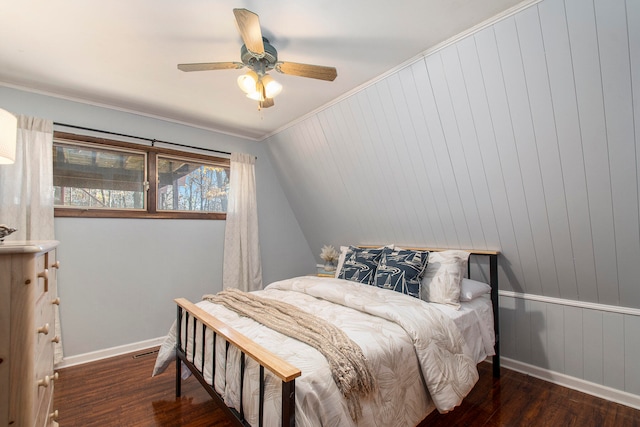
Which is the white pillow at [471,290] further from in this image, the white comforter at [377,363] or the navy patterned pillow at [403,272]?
the white comforter at [377,363]

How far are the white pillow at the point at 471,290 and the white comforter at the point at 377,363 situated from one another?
50cm

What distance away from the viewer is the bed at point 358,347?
4.06ft

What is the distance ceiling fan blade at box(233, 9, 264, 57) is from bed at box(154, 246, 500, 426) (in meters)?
1.50

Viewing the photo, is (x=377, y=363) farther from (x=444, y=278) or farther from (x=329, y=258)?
(x=329, y=258)

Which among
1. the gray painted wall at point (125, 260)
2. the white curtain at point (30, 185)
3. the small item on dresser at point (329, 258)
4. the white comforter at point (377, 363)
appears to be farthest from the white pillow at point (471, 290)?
the white curtain at point (30, 185)

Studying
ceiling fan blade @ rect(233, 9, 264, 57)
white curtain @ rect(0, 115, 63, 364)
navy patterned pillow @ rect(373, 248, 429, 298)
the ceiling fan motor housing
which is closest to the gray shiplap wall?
navy patterned pillow @ rect(373, 248, 429, 298)

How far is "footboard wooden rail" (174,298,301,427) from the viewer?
1.11 metres

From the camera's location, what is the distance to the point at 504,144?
2.10 m

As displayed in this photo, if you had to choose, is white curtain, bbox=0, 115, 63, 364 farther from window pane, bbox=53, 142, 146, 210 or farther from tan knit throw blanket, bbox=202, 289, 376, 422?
tan knit throw blanket, bbox=202, 289, 376, 422

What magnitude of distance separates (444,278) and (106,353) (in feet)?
10.4

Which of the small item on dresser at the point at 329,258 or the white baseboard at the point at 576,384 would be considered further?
the small item on dresser at the point at 329,258

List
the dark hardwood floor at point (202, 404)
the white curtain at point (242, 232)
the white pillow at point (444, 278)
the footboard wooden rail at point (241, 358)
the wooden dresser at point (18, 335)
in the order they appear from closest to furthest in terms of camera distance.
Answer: the wooden dresser at point (18, 335) < the footboard wooden rail at point (241, 358) < the dark hardwood floor at point (202, 404) < the white pillow at point (444, 278) < the white curtain at point (242, 232)

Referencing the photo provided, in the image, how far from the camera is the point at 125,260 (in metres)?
2.99

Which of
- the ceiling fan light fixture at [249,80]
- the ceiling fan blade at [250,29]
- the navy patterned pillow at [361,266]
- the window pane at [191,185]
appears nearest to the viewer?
the ceiling fan blade at [250,29]
